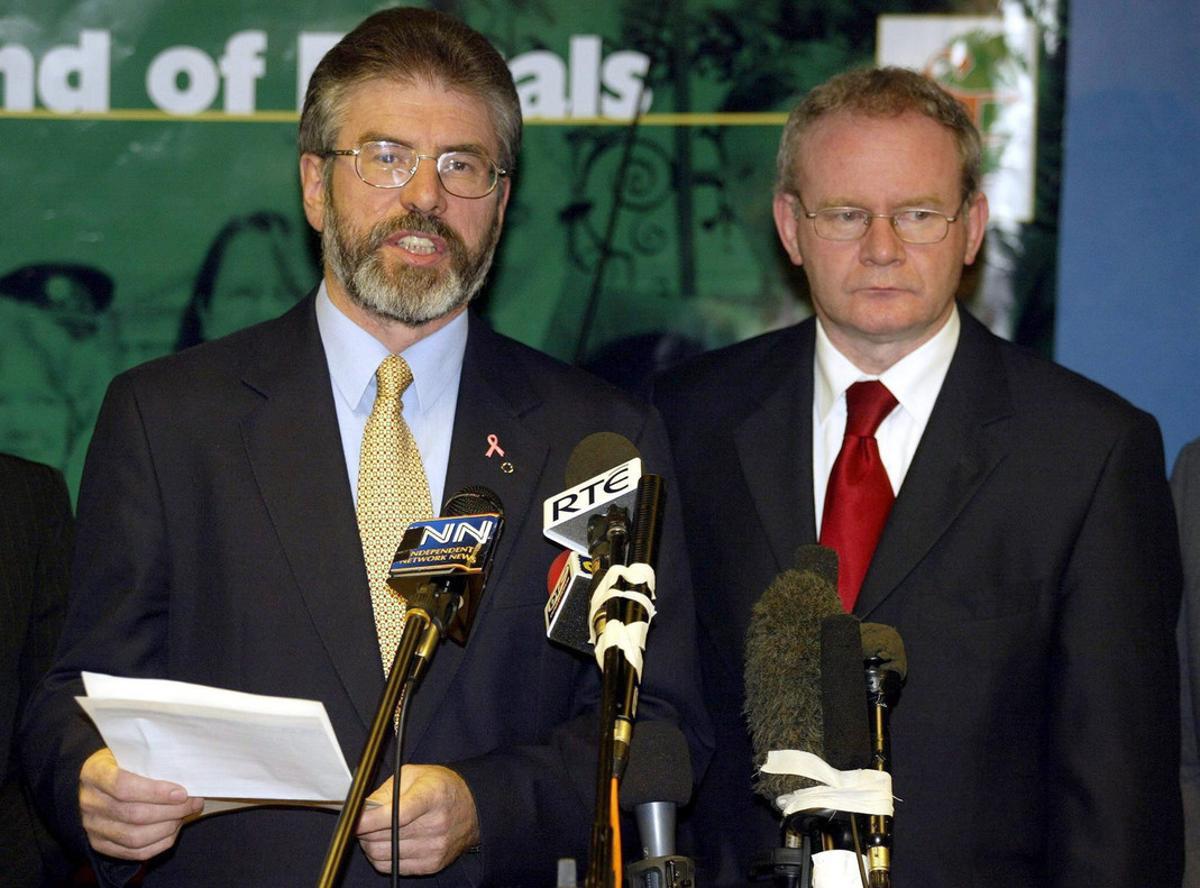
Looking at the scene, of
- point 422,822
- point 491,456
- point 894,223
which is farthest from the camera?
point 894,223

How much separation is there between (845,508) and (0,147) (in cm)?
275

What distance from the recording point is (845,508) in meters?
3.14

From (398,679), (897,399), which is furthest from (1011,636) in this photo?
(398,679)

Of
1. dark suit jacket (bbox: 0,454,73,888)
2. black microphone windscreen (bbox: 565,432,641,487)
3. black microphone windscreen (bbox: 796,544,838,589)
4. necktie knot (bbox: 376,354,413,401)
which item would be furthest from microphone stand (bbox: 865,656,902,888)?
dark suit jacket (bbox: 0,454,73,888)

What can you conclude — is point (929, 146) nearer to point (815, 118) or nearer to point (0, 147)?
point (815, 118)

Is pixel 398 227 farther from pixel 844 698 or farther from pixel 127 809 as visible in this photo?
pixel 844 698

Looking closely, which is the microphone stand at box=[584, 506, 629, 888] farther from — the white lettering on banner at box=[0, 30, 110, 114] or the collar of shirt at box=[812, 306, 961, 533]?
the white lettering on banner at box=[0, 30, 110, 114]

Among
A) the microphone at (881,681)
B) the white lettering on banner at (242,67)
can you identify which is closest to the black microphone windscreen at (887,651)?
the microphone at (881,681)

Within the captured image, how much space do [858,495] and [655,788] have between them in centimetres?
110

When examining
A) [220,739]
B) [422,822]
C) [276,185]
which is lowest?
[422,822]

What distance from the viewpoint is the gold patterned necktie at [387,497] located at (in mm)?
2660

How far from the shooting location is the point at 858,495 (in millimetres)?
3141

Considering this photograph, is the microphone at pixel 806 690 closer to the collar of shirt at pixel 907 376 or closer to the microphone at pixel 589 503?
the microphone at pixel 589 503

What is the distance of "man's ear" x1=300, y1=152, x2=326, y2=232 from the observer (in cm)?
300
